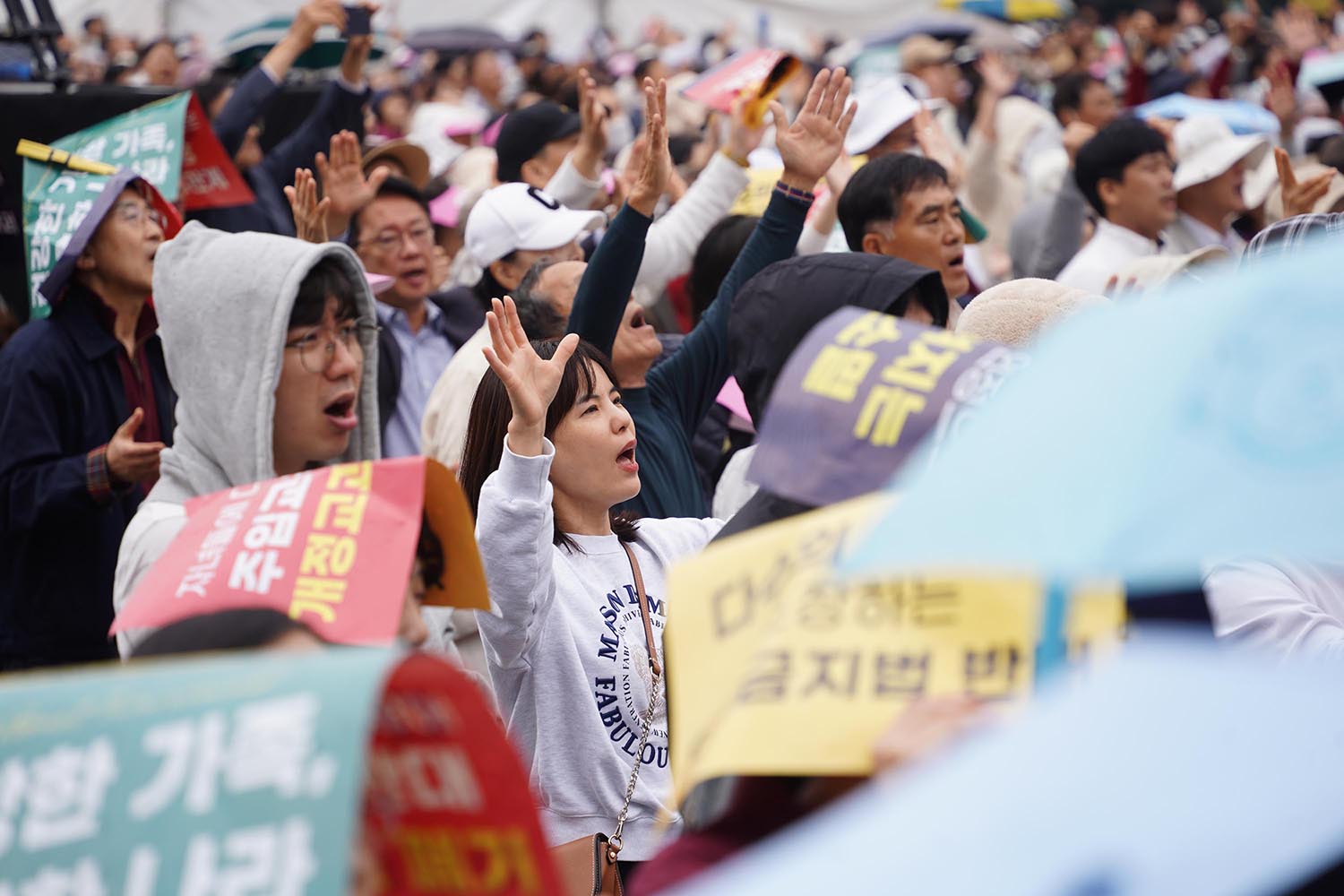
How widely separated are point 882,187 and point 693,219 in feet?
2.27

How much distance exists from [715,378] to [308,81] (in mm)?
5880

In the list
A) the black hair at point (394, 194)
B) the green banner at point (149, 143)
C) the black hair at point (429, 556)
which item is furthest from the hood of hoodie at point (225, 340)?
the black hair at point (394, 194)

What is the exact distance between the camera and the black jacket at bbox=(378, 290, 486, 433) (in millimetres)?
5141

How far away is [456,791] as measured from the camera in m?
1.42

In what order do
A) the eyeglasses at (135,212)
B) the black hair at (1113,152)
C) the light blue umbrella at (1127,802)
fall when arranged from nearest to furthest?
the light blue umbrella at (1127,802)
the eyeglasses at (135,212)
the black hair at (1113,152)

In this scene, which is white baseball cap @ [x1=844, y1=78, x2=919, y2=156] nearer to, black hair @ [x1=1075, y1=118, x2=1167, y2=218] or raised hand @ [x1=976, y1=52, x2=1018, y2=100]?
black hair @ [x1=1075, y1=118, x2=1167, y2=218]

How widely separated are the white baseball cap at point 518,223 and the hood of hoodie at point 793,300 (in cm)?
260

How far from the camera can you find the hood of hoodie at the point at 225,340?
3377 millimetres

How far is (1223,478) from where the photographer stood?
120 cm

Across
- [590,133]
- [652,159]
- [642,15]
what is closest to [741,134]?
[590,133]

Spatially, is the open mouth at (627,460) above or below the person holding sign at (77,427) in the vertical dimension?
above

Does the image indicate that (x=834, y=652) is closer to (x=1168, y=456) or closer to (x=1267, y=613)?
(x=1168, y=456)

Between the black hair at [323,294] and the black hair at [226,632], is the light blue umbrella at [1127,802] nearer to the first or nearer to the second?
the black hair at [226,632]

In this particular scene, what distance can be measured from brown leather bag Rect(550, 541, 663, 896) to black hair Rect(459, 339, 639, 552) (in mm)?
296
